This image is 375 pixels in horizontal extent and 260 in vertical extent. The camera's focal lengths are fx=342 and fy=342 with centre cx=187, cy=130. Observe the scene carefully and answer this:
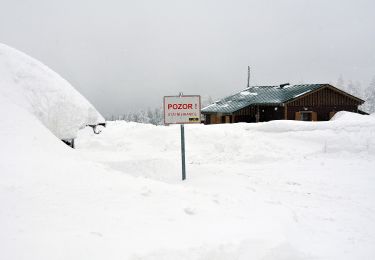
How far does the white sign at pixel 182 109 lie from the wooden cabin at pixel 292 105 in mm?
23447

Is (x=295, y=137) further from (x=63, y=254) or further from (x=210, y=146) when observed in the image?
(x=63, y=254)

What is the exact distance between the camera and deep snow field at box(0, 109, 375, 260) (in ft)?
14.9

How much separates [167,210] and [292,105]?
29.0 m

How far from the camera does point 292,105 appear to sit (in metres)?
32.8

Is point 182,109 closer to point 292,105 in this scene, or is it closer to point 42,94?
point 42,94

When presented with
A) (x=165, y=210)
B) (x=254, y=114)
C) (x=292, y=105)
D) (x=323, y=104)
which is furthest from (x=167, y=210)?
(x=323, y=104)

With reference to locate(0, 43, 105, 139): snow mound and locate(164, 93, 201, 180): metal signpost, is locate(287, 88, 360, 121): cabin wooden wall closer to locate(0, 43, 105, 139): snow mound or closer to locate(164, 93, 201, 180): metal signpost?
locate(164, 93, 201, 180): metal signpost

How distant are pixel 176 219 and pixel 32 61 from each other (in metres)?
7.53

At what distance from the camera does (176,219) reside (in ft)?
18.9

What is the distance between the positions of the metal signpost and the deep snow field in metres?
1.76

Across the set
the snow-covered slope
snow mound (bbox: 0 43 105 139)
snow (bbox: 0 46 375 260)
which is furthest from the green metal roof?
snow mound (bbox: 0 43 105 139)

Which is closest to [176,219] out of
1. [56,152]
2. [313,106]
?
[56,152]

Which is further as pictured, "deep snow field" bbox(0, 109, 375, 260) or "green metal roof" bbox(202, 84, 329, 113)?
"green metal roof" bbox(202, 84, 329, 113)

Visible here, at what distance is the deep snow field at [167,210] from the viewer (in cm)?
455
